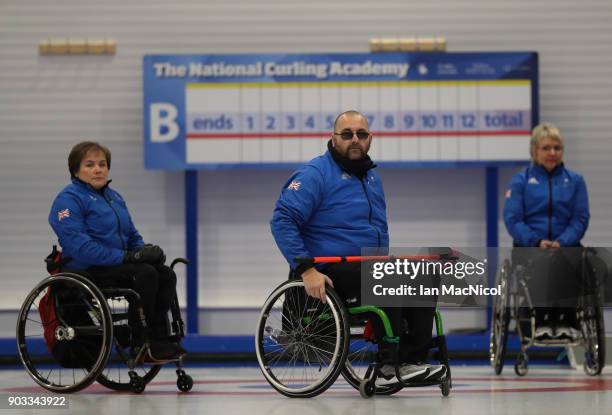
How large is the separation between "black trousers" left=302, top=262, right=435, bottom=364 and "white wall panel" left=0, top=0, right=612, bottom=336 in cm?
354

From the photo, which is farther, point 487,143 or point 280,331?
point 487,143

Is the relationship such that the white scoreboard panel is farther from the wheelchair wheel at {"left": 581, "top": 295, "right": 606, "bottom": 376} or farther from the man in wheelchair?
the man in wheelchair

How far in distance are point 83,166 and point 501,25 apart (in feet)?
13.1

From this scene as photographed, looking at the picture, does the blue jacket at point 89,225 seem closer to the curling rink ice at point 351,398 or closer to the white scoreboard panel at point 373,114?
the curling rink ice at point 351,398

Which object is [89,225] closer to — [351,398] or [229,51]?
[351,398]

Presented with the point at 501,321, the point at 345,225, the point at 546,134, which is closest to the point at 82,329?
the point at 345,225

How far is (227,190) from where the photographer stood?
28.8 ft

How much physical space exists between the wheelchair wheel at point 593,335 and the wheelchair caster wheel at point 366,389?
1807mm

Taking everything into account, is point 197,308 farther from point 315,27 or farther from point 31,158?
point 315,27

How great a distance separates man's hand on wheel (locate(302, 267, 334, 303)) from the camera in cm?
496

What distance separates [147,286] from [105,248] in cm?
27

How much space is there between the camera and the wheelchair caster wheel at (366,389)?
16.8 feet

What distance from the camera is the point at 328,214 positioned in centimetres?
524

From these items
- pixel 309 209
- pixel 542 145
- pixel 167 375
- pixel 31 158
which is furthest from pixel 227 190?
pixel 309 209
